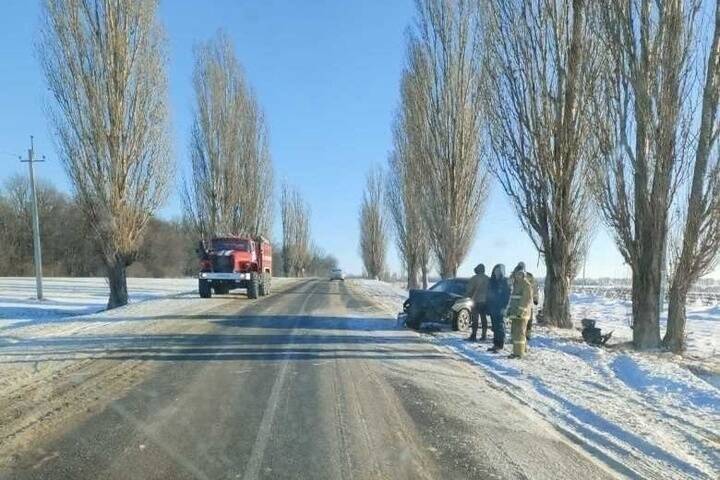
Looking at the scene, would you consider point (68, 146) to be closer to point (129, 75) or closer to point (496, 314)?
point (129, 75)

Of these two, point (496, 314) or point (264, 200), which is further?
point (264, 200)

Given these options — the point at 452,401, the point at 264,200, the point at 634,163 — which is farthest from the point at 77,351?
the point at 264,200

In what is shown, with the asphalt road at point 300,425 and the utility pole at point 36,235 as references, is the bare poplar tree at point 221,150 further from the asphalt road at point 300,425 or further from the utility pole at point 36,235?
the asphalt road at point 300,425

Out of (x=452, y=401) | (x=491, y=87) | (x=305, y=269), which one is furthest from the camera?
(x=305, y=269)

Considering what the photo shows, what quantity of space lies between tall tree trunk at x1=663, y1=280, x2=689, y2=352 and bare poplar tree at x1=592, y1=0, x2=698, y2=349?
0.28 meters

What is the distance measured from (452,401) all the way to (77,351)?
22.7 ft

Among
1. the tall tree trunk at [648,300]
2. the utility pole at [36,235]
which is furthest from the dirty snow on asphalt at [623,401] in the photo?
the utility pole at [36,235]

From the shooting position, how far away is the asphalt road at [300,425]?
16.2ft

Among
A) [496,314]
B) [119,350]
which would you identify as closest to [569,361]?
[496,314]

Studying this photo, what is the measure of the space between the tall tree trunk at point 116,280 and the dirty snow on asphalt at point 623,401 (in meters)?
14.9

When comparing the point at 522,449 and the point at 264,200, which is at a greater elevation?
the point at 264,200

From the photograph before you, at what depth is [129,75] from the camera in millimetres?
23438

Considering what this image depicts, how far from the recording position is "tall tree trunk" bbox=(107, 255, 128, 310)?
2292cm

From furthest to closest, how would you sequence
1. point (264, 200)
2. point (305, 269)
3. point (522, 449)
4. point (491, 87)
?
point (305, 269) → point (264, 200) → point (491, 87) → point (522, 449)
